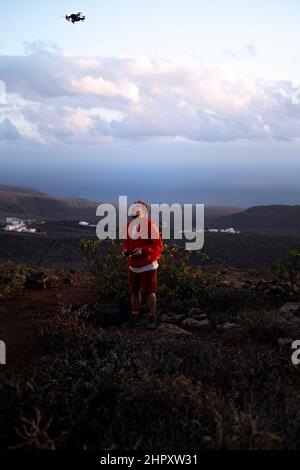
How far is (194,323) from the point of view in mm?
6684

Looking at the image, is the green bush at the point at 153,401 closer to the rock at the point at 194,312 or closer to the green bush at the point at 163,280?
the rock at the point at 194,312

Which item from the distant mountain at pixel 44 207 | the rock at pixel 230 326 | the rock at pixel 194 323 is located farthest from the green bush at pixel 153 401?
the distant mountain at pixel 44 207

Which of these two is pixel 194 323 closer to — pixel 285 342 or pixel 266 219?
pixel 285 342

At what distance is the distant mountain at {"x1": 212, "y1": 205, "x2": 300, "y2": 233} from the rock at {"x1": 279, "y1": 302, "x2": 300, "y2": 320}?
3639cm

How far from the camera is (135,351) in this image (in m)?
5.01

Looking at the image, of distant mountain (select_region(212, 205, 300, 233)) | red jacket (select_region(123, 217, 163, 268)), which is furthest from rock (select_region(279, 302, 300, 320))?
distant mountain (select_region(212, 205, 300, 233))

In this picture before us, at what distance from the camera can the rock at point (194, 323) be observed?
6617 millimetres

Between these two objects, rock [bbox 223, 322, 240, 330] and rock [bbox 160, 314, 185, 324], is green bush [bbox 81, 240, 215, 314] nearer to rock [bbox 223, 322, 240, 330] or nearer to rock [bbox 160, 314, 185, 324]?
rock [bbox 160, 314, 185, 324]

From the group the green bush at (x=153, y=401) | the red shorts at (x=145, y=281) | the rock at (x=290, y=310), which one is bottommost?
the green bush at (x=153, y=401)

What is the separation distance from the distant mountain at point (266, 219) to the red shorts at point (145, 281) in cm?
3690

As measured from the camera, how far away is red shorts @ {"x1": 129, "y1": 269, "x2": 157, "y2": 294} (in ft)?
22.5

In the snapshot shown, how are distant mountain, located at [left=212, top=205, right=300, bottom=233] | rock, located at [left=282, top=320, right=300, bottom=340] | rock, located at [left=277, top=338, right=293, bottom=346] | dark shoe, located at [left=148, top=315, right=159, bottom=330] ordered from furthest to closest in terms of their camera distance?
1. distant mountain, located at [left=212, top=205, right=300, bottom=233]
2. dark shoe, located at [left=148, top=315, right=159, bottom=330]
3. rock, located at [left=282, top=320, right=300, bottom=340]
4. rock, located at [left=277, top=338, right=293, bottom=346]

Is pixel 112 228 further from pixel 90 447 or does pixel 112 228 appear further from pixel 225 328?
pixel 90 447
